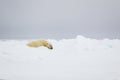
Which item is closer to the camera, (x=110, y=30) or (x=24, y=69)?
(x=24, y=69)

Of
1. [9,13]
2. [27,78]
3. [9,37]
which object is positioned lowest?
[27,78]

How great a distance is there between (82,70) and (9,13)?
6.59 ft

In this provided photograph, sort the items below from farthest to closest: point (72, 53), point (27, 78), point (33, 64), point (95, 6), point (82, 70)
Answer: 1. point (95, 6)
2. point (72, 53)
3. point (33, 64)
4. point (82, 70)
5. point (27, 78)

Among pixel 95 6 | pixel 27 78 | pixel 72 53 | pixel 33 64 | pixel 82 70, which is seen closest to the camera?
pixel 27 78

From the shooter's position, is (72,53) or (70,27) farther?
(70,27)

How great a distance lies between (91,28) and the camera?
3061 millimetres

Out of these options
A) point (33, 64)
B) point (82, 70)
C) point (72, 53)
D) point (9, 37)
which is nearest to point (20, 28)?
point (9, 37)

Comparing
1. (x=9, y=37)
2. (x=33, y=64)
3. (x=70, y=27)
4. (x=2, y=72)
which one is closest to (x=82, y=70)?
Answer: (x=33, y=64)

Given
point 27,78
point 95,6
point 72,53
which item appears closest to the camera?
point 27,78

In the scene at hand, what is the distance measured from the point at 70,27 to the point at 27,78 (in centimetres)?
192

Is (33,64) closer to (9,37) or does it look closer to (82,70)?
(82,70)

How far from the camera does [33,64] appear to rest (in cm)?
140

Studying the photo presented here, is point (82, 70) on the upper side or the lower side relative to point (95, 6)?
lower

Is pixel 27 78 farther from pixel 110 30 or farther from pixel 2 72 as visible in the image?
pixel 110 30
